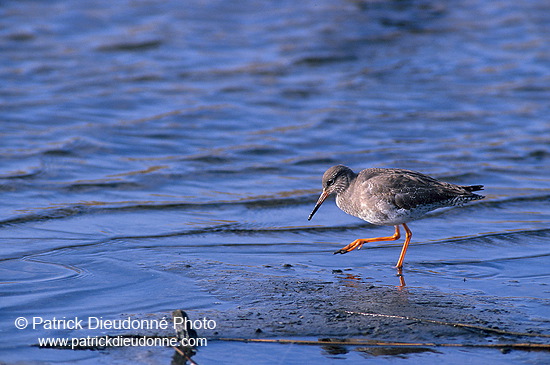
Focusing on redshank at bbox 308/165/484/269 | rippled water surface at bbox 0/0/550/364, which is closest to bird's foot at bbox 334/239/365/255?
redshank at bbox 308/165/484/269

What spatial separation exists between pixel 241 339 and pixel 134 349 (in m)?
0.75

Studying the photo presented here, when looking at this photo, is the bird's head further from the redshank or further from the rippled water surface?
the rippled water surface

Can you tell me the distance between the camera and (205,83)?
664 inches

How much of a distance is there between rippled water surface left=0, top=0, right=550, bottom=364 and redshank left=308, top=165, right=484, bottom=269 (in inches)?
16.0

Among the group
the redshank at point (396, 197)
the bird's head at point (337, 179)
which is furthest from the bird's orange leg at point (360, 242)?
the bird's head at point (337, 179)

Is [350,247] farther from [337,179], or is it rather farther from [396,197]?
[337,179]

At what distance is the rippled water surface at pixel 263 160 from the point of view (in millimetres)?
Result: 6414

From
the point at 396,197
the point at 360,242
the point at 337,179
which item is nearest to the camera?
the point at 396,197

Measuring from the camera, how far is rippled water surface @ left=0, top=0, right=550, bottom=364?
21.0 ft

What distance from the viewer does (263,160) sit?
479 inches

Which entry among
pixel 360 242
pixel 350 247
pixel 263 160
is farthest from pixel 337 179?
pixel 263 160

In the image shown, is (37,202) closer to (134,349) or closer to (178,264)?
(178,264)

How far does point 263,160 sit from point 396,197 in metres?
4.38

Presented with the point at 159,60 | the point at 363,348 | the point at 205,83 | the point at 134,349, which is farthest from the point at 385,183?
the point at 159,60
